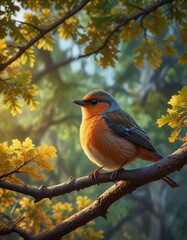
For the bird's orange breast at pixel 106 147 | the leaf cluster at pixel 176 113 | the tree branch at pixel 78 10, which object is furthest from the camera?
the tree branch at pixel 78 10

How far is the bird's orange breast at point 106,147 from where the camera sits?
1625 mm

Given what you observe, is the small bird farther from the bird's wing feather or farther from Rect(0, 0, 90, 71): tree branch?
Rect(0, 0, 90, 71): tree branch

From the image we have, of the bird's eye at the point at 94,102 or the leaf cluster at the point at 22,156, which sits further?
the bird's eye at the point at 94,102

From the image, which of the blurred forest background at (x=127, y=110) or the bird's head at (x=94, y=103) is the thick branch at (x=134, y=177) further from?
the blurred forest background at (x=127, y=110)

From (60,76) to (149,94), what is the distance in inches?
53.3

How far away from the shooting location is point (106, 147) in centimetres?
163

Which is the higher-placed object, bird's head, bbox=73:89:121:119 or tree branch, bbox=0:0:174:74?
tree branch, bbox=0:0:174:74

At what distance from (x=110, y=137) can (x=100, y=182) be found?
31 centimetres

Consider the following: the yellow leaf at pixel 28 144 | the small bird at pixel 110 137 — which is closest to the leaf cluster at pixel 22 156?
the yellow leaf at pixel 28 144

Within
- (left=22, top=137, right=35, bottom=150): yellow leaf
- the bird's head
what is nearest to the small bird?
the bird's head

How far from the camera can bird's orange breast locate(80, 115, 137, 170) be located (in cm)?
162

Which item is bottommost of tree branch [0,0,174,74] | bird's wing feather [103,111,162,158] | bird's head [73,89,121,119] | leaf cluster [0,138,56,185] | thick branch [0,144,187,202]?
thick branch [0,144,187,202]

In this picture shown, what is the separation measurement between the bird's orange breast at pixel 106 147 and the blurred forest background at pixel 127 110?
103 inches

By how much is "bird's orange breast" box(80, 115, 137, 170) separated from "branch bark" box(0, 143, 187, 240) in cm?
15
